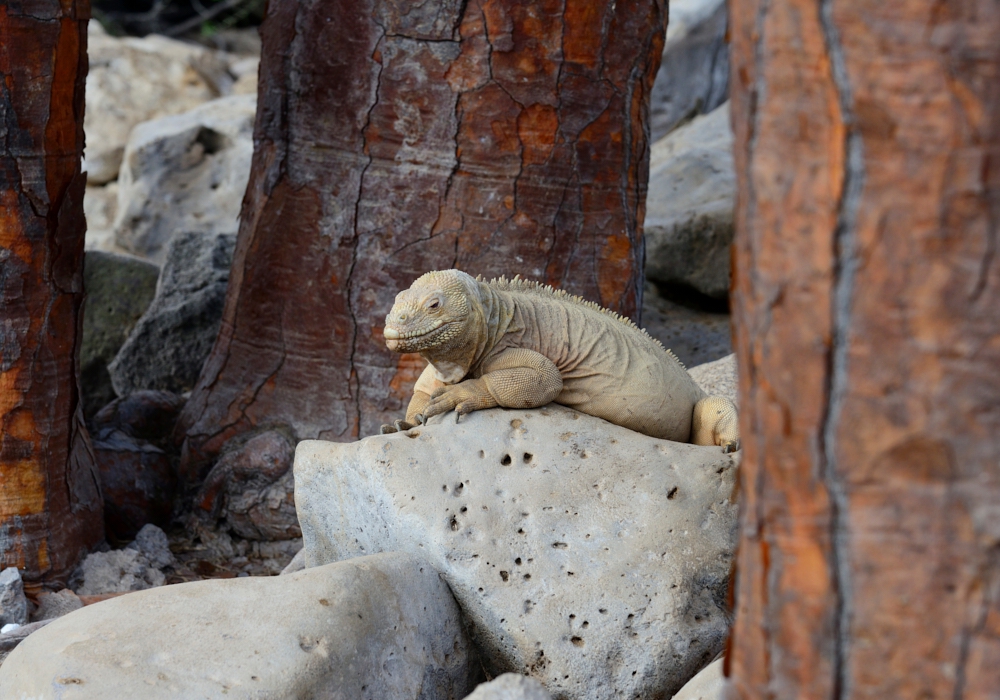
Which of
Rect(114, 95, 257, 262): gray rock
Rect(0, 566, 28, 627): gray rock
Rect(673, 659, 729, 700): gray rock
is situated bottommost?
Rect(0, 566, 28, 627): gray rock

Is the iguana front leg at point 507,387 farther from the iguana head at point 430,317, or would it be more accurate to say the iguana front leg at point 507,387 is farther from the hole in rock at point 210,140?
the hole in rock at point 210,140

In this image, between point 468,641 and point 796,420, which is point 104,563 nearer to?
point 468,641

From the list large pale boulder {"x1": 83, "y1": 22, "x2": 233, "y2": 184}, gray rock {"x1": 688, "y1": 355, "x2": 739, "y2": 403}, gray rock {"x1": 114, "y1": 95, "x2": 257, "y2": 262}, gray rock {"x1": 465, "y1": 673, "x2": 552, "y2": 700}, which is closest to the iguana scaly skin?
gray rock {"x1": 688, "y1": 355, "x2": 739, "y2": 403}

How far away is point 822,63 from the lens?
172 centimetres

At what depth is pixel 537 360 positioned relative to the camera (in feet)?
12.8

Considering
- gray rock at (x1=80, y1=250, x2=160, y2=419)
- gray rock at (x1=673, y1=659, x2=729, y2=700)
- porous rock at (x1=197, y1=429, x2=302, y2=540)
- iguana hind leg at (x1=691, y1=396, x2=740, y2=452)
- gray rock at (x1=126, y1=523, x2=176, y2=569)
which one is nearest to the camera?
gray rock at (x1=673, y1=659, x2=729, y2=700)

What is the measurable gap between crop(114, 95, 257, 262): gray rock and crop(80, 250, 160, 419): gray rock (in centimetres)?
141

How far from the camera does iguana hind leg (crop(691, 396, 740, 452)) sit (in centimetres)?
413

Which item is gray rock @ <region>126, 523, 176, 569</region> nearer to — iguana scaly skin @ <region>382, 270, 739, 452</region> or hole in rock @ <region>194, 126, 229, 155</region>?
iguana scaly skin @ <region>382, 270, 739, 452</region>

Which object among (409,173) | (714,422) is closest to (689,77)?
(409,173)

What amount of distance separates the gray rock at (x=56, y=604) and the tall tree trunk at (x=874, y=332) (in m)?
3.52

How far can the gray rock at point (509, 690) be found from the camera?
2699mm

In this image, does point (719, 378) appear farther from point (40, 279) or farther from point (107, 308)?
point (107, 308)

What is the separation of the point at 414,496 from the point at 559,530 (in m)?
0.52
